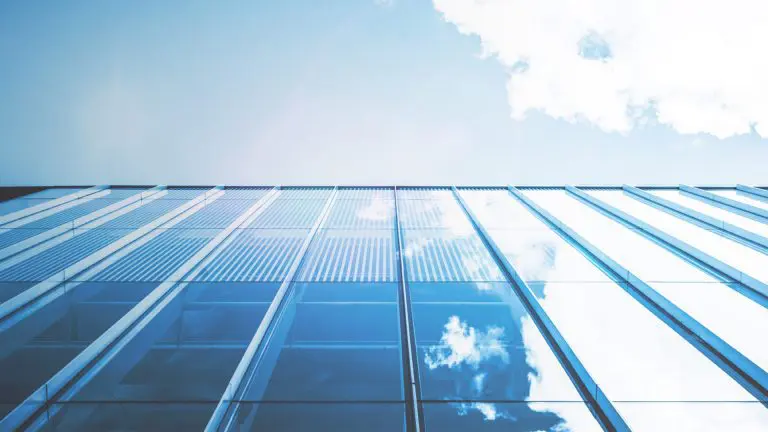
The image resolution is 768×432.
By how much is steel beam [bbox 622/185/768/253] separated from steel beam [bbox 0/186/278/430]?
7870mm

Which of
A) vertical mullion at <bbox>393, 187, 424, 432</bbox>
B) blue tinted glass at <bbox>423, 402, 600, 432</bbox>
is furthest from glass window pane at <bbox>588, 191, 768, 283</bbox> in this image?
vertical mullion at <bbox>393, 187, 424, 432</bbox>

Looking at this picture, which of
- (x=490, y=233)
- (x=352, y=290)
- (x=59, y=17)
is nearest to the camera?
(x=352, y=290)

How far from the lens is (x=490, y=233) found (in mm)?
7352

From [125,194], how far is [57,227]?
8.04 feet

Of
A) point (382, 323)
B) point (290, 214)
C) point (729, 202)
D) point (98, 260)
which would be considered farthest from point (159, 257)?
point (729, 202)

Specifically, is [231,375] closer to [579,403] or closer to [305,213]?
[579,403]

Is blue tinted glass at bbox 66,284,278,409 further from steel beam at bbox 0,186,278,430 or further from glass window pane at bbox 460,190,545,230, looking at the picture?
glass window pane at bbox 460,190,545,230

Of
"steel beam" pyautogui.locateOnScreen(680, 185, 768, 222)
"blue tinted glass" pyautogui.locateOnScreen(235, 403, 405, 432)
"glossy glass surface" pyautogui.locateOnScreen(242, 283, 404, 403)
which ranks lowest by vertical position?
"blue tinted glass" pyautogui.locateOnScreen(235, 403, 405, 432)

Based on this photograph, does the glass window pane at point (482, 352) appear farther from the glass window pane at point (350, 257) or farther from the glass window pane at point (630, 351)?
the glass window pane at point (350, 257)

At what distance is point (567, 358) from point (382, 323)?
179cm

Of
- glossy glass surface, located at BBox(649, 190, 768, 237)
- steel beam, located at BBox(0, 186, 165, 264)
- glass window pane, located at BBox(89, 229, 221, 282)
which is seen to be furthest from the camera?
glossy glass surface, located at BBox(649, 190, 768, 237)

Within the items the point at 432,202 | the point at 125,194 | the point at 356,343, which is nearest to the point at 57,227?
the point at 125,194

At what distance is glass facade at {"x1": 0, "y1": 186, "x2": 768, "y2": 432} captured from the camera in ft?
11.4

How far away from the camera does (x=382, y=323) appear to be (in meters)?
4.72
